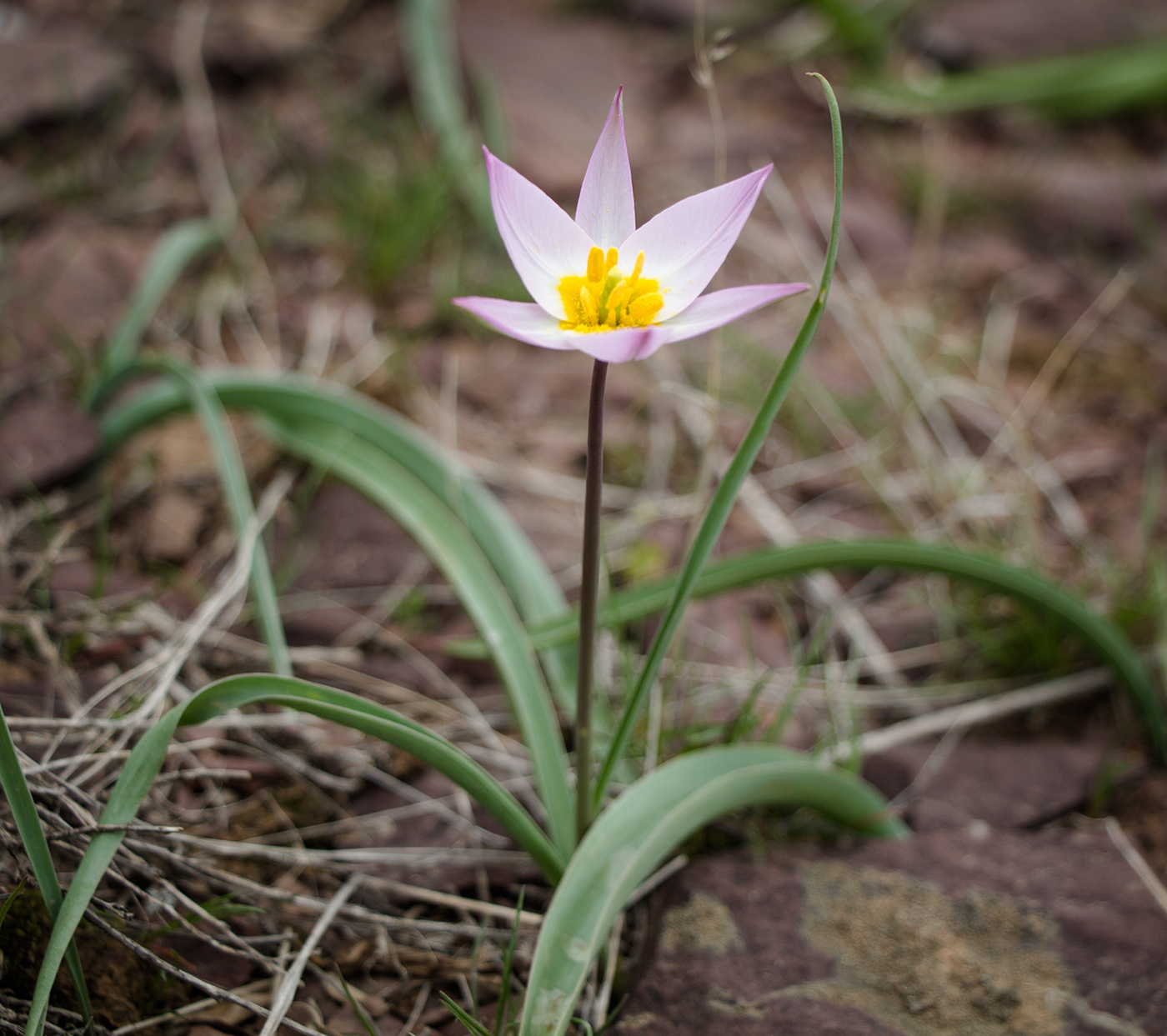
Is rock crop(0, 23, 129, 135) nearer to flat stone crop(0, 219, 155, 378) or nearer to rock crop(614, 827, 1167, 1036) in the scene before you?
flat stone crop(0, 219, 155, 378)

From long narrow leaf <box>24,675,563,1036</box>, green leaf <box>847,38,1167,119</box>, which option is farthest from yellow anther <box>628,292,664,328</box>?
green leaf <box>847,38,1167,119</box>

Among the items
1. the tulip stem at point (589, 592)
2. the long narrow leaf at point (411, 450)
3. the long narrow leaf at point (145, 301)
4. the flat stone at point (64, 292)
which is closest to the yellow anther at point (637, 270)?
the tulip stem at point (589, 592)

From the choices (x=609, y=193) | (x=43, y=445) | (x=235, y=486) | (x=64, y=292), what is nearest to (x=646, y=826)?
(x=609, y=193)

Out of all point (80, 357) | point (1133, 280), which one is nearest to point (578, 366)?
point (80, 357)

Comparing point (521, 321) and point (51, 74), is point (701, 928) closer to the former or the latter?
point (521, 321)

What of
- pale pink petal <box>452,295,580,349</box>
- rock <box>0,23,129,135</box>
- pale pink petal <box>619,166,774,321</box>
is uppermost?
rock <box>0,23,129,135</box>

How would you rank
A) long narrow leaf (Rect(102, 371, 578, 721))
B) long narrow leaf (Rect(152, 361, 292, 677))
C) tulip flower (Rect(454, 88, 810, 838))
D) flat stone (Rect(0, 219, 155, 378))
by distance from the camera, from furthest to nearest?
flat stone (Rect(0, 219, 155, 378)) < long narrow leaf (Rect(102, 371, 578, 721)) < long narrow leaf (Rect(152, 361, 292, 677)) < tulip flower (Rect(454, 88, 810, 838))
